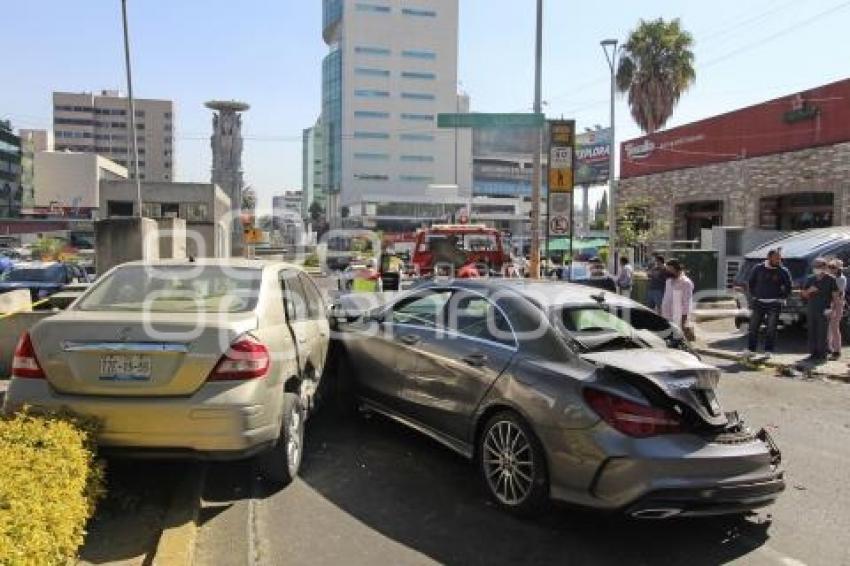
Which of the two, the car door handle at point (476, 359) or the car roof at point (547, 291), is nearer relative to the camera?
the car door handle at point (476, 359)

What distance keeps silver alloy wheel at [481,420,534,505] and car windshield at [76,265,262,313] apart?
190cm

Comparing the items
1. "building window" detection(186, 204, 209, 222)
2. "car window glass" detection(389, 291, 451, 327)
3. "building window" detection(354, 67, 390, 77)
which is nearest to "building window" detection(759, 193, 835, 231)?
"car window glass" detection(389, 291, 451, 327)

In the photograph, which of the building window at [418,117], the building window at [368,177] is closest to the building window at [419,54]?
the building window at [418,117]

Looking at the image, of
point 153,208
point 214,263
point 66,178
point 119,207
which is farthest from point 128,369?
point 66,178

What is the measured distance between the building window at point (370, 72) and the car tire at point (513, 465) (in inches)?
5519

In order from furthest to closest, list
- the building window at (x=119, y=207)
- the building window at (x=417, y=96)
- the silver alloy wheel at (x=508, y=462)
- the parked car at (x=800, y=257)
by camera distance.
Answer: the building window at (x=417, y=96) → the building window at (x=119, y=207) → the parked car at (x=800, y=257) → the silver alloy wheel at (x=508, y=462)

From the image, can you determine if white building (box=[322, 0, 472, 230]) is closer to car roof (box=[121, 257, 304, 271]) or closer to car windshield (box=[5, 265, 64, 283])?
car windshield (box=[5, 265, 64, 283])

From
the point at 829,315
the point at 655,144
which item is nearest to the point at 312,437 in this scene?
the point at 829,315

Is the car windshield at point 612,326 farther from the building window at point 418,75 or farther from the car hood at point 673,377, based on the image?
the building window at point 418,75

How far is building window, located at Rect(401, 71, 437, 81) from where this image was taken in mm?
143500

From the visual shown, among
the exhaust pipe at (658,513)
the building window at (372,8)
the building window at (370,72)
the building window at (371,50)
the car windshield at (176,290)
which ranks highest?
the building window at (372,8)

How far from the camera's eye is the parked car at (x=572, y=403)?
4.54 m

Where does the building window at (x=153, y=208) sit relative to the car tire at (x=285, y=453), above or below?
above

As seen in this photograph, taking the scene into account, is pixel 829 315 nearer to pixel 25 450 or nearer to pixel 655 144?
pixel 25 450
